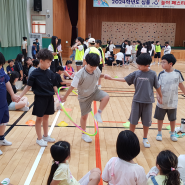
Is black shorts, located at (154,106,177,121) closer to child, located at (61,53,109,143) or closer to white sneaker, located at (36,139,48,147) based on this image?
child, located at (61,53,109,143)

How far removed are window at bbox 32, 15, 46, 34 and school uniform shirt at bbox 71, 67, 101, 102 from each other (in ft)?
44.5

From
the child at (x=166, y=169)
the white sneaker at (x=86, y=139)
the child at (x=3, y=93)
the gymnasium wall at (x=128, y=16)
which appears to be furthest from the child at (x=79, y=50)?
the gymnasium wall at (x=128, y=16)

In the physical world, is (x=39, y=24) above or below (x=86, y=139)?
above

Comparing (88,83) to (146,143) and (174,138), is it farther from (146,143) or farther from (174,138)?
(174,138)

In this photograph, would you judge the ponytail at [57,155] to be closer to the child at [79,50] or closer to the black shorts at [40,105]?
the black shorts at [40,105]

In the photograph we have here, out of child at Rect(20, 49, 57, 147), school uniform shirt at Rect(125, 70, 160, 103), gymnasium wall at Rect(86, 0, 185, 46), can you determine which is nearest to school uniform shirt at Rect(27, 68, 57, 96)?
child at Rect(20, 49, 57, 147)

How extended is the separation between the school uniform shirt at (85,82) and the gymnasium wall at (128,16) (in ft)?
60.5

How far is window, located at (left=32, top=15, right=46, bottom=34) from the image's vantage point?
15438mm

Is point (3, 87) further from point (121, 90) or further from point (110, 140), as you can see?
point (121, 90)

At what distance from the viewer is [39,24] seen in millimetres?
15633

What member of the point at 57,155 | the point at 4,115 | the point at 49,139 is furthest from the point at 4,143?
the point at 57,155

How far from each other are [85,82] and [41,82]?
0.59 m

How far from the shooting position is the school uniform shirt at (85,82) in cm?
304

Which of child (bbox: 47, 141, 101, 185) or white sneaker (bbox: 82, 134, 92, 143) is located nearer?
child (bbox: 47, 141, 101, 185)
